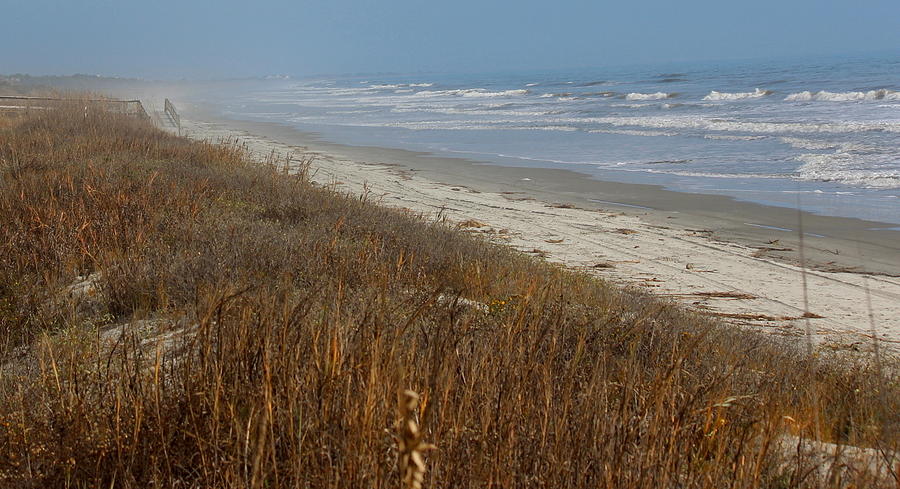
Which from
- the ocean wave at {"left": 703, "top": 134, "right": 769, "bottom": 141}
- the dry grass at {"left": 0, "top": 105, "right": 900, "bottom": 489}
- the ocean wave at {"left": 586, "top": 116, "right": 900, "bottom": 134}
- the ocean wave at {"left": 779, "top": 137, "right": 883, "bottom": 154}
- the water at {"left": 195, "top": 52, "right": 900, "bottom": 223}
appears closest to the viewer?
the dry grass at {"left": 0, "top": 105, "right": 900, "bottom": 489}

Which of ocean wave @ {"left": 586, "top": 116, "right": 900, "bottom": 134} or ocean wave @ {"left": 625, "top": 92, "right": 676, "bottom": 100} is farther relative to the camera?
ocean wave @ {"left": 625, "top": 92, "right": 676, "bottom": 100}

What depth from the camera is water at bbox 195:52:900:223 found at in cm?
1529

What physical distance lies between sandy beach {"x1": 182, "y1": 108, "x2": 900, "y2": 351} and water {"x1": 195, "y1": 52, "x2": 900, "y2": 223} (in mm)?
1006

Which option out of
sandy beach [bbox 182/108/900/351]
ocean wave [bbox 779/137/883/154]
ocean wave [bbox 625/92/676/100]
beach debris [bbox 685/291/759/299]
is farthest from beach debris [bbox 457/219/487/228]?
ocean wave [bbox 625/92/676/100]

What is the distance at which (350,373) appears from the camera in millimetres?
2469

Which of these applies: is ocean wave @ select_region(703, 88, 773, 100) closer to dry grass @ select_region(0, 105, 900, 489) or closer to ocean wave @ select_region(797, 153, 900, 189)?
ocean wave @ select_region(797, 153, 900, 189)

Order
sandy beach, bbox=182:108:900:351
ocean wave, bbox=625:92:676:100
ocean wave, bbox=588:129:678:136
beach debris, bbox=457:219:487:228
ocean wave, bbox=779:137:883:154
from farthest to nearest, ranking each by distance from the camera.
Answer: ocean wave, bbox=625:92:676:100 → ocean wave, bbox=588:129:678:136 → ocean wave, bbox=779:137:883:154 → beach debris, bbox=457:219:487:228 → sandy beach, bbox=182:108:900:351

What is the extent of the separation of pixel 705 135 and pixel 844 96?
14.0 metres

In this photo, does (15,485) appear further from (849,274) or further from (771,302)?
(849,274)

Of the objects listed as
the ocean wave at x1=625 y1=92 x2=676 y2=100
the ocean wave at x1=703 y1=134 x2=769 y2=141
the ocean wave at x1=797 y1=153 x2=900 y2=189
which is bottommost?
the ocean wave at x1=797 y1=153 x2=900 y2=189

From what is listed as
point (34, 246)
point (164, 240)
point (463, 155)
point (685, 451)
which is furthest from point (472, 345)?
point (463, 155)

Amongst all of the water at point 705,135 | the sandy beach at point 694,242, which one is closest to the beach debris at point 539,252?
the sandy beach at point 694,242

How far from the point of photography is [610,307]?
18.1 ft

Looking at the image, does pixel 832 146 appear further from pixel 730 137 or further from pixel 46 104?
pixel 46 104
